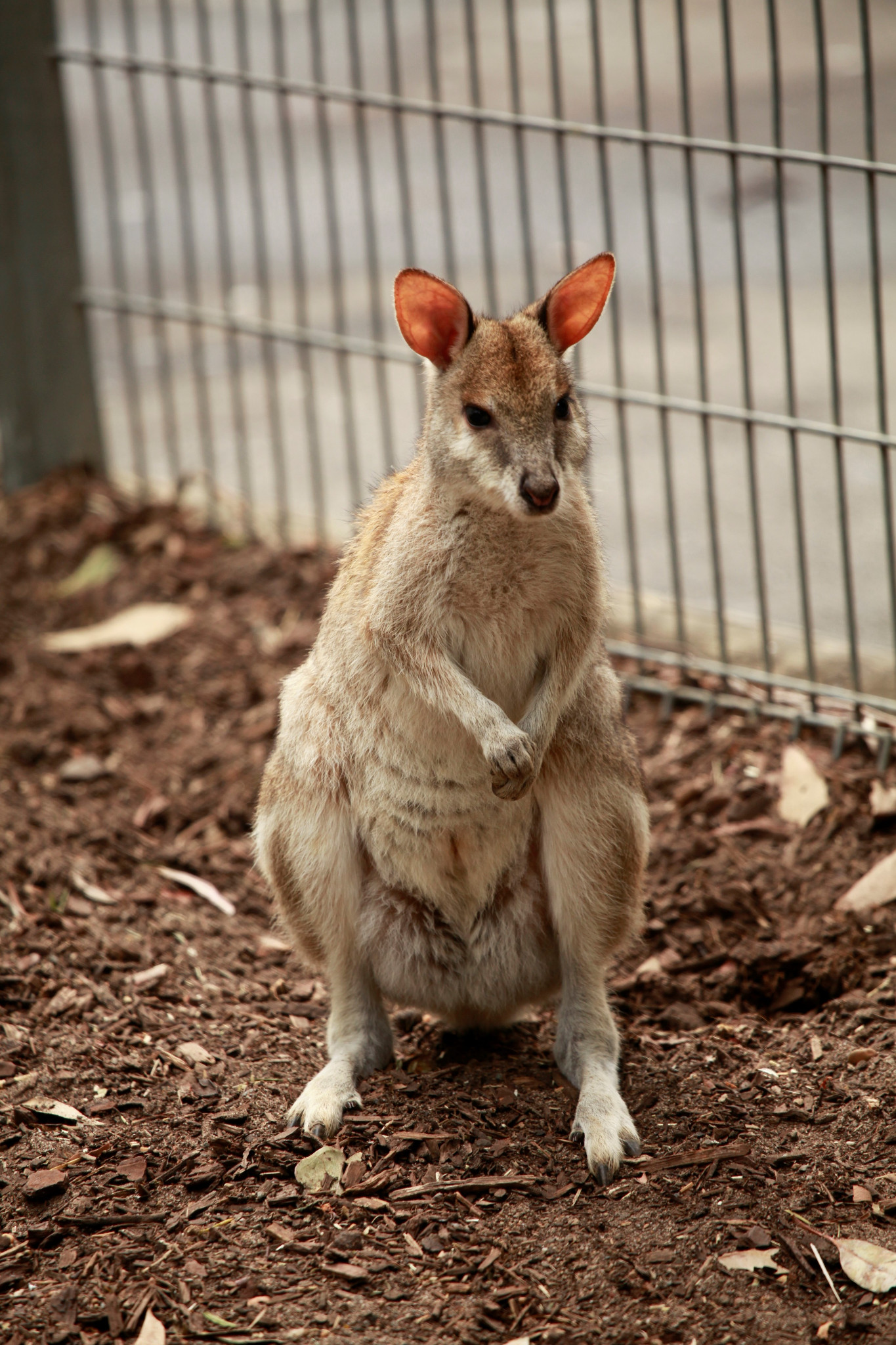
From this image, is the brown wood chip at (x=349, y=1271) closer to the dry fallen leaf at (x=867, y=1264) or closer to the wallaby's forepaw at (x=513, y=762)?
the dry fallen leaf at (x=867, y=1264)

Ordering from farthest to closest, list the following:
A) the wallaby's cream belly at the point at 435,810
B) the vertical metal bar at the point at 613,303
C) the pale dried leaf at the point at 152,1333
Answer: the vertical metal bar at the point at 613,303, the wallaby's cream belly at the point at 435,810, the pale dried leaf at the point at 152,1333

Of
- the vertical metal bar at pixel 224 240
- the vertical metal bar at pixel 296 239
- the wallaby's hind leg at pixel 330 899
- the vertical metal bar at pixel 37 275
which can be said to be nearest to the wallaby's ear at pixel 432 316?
the wallaby's hind leg at pixel 330 899

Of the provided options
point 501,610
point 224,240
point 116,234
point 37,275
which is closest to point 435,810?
point 501,610

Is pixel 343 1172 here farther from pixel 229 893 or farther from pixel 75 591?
pixel 75 591

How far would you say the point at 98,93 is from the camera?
20.2 ft

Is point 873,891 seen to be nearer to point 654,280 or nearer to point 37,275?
point 654,280

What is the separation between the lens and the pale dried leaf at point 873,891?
4051 millimetres

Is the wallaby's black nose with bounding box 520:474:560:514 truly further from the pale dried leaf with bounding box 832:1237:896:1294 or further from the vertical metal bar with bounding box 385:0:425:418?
the vertical metal bar with bounding box 385:0:425:418

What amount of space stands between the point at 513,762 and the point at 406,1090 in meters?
0.79

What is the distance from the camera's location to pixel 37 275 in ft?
21.1

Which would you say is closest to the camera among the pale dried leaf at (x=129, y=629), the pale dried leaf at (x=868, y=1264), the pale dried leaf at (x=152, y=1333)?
the pale dried leaf at (x=152, y=1333)

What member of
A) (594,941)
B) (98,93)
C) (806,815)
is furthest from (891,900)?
(98,93)

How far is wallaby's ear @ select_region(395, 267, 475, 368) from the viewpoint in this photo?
10.2 feet

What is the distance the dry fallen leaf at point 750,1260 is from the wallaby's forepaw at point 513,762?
0.96 metres
